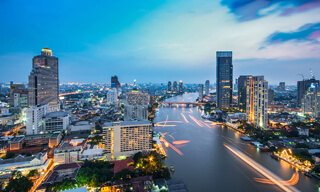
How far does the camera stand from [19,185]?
16.6 feet

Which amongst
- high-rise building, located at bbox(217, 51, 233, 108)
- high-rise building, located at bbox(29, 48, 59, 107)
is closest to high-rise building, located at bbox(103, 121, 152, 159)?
high-rise building, located at bbox(29, 48, 59, 107)

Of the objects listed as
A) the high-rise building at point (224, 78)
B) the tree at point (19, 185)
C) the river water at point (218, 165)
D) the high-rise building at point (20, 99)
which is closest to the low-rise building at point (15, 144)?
the tree at point (19, 185)

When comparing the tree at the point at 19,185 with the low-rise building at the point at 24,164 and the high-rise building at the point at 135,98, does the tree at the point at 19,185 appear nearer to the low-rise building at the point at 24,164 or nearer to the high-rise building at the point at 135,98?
the low-rise building at the point at 24,164

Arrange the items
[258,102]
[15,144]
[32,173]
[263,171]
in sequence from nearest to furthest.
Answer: [32,173] < [263,171] < [15,144] < [258,102]

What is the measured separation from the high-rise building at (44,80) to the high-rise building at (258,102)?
53.0 feet

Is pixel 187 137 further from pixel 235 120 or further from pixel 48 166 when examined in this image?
pixel 48 166

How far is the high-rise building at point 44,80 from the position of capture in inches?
539

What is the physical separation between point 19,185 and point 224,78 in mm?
22631

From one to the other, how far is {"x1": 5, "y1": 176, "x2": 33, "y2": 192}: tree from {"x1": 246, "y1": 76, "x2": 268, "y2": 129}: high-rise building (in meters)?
13.0

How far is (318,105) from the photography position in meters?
15.5

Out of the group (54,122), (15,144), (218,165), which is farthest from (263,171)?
(54,122)

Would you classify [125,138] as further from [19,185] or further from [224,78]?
[224,78]

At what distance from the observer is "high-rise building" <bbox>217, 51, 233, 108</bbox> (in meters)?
23.0

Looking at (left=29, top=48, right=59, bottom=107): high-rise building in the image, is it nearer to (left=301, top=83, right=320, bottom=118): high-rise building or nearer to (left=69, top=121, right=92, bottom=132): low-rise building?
(left=69, top=121, right=92, bottom=132): low-rise building
